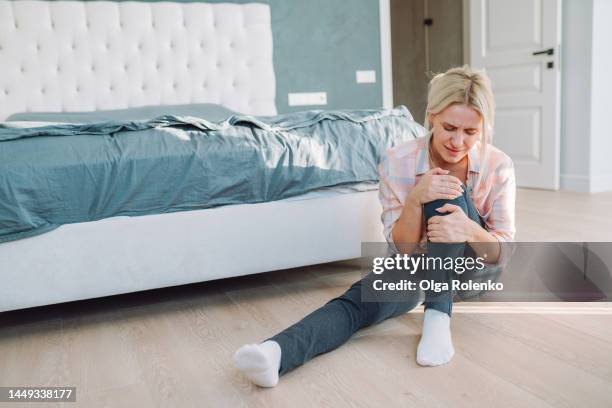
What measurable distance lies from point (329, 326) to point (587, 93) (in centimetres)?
335

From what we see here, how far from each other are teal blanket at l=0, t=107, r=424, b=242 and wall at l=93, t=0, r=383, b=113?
87.5 inches

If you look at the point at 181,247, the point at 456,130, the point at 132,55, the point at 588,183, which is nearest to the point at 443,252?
the point at 456,130

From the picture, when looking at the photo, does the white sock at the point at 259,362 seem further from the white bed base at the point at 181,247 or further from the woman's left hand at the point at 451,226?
the white bed base at the point at 181,247

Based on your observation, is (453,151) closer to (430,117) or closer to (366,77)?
Answer: (430,117)

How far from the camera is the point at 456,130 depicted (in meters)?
1.45

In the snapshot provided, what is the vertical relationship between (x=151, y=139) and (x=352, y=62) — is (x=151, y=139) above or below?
below

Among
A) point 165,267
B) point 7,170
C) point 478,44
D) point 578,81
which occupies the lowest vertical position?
point 165,267

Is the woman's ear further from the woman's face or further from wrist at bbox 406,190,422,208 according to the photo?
wrist at bbox 406,190,422,208

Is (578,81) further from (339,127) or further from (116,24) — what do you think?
(116,24)

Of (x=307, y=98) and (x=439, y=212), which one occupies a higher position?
(x=307, y=98)

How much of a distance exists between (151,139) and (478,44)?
3495 millimetres

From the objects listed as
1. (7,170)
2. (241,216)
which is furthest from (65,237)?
(241,216)

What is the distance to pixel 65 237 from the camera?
1.72 m

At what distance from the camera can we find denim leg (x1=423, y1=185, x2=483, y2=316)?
145 centimetres
